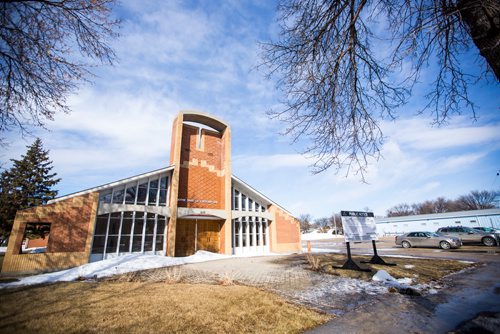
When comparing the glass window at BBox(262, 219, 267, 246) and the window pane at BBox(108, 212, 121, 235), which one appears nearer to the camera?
the window pane at BBox(108, 212, 121, 235)

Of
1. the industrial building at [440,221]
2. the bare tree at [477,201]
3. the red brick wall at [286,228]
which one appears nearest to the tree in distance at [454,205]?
the bare tree at [477,201]

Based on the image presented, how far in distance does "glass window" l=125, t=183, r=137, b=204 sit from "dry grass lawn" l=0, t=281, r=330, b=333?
8.99 metres

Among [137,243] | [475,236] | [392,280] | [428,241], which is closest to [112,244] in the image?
[137,243]

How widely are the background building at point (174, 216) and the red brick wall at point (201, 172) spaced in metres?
0.08

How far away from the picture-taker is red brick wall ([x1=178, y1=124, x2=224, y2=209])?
62.1ft

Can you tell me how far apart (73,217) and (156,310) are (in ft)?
37.7

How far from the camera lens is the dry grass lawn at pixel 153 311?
431 centimetres

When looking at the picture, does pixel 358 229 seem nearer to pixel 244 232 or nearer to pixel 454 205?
pixel 244 232

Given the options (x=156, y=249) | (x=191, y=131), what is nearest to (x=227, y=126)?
(x=191, y=131)

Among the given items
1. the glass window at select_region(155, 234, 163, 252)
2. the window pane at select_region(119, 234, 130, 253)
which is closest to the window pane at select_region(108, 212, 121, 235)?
the window pane at select_region(119, 234, 130, 253)

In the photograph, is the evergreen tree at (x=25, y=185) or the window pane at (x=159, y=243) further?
the evergreen tree at (x=25, y=185)

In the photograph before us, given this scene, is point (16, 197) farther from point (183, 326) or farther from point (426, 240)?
point (426, 240)

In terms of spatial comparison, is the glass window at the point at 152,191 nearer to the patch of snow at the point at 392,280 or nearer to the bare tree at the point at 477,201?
the patch of snow at the point at 392,280

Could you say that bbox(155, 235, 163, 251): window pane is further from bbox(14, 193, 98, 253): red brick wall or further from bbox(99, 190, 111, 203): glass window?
bbox(14, 193, 98, 253): red brick wall
